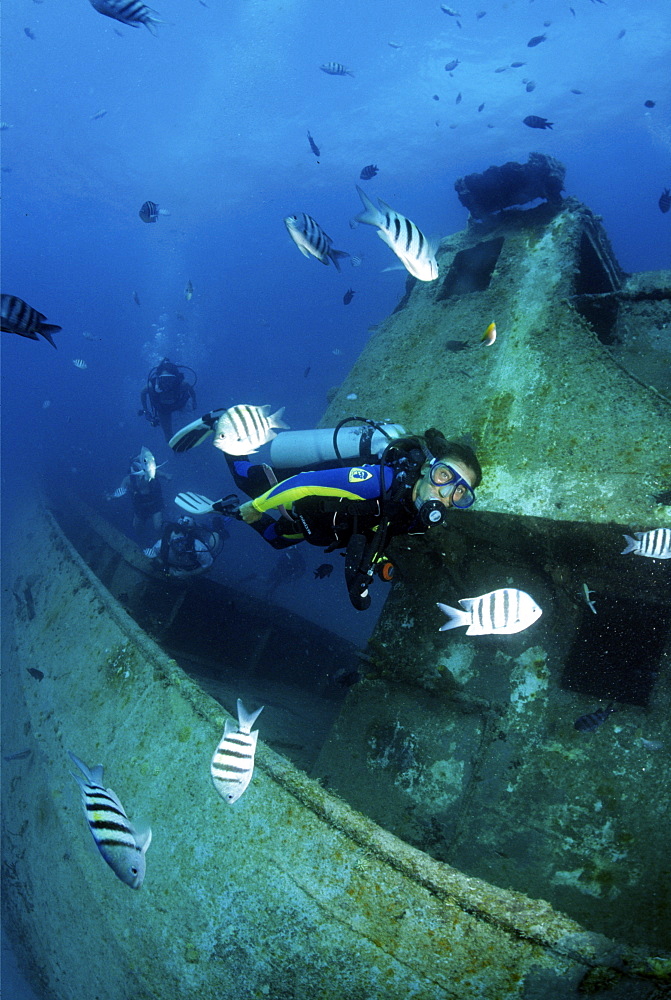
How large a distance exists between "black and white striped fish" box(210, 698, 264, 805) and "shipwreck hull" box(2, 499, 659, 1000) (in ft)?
0.34

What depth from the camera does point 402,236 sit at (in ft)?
9.80

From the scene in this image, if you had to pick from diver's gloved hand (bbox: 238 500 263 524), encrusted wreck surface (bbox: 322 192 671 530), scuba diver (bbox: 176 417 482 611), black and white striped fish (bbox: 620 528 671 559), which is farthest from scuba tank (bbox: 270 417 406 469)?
black and white striped fish (bbox: 620 528 671 559)

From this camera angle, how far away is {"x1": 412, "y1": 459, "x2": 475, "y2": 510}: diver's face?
334 centimetres

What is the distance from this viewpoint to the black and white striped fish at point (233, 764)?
7.58 feet

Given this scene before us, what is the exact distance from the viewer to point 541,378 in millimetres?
4152

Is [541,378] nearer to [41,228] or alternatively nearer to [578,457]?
[578,457]

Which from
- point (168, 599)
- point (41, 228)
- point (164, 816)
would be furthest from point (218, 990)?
point (41, 228)

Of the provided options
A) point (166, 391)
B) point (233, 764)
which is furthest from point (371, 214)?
point (166, 391)

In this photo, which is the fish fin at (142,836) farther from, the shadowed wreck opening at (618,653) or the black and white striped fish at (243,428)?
the shadowed wreck opening at (618,653)

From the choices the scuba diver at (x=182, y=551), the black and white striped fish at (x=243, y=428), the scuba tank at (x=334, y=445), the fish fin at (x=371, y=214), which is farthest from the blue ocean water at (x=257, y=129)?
the fish fin at (x=371, y=214)

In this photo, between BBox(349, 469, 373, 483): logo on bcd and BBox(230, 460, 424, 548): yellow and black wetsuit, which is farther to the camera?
BBox(349, 469, 373, 483): logo on bcd

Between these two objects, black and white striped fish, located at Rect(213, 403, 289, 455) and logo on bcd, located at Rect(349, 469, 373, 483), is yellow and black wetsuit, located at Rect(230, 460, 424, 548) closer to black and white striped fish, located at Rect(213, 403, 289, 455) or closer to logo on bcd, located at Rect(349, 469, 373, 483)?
logo on bcd, located at Rect(349, 469, 373, 483)

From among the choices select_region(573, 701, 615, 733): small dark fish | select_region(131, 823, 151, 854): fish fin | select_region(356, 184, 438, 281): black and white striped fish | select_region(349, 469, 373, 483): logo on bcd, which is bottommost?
select_region(131, 823, 151, 854): fish fin

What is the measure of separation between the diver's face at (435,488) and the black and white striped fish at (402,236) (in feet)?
4.26
